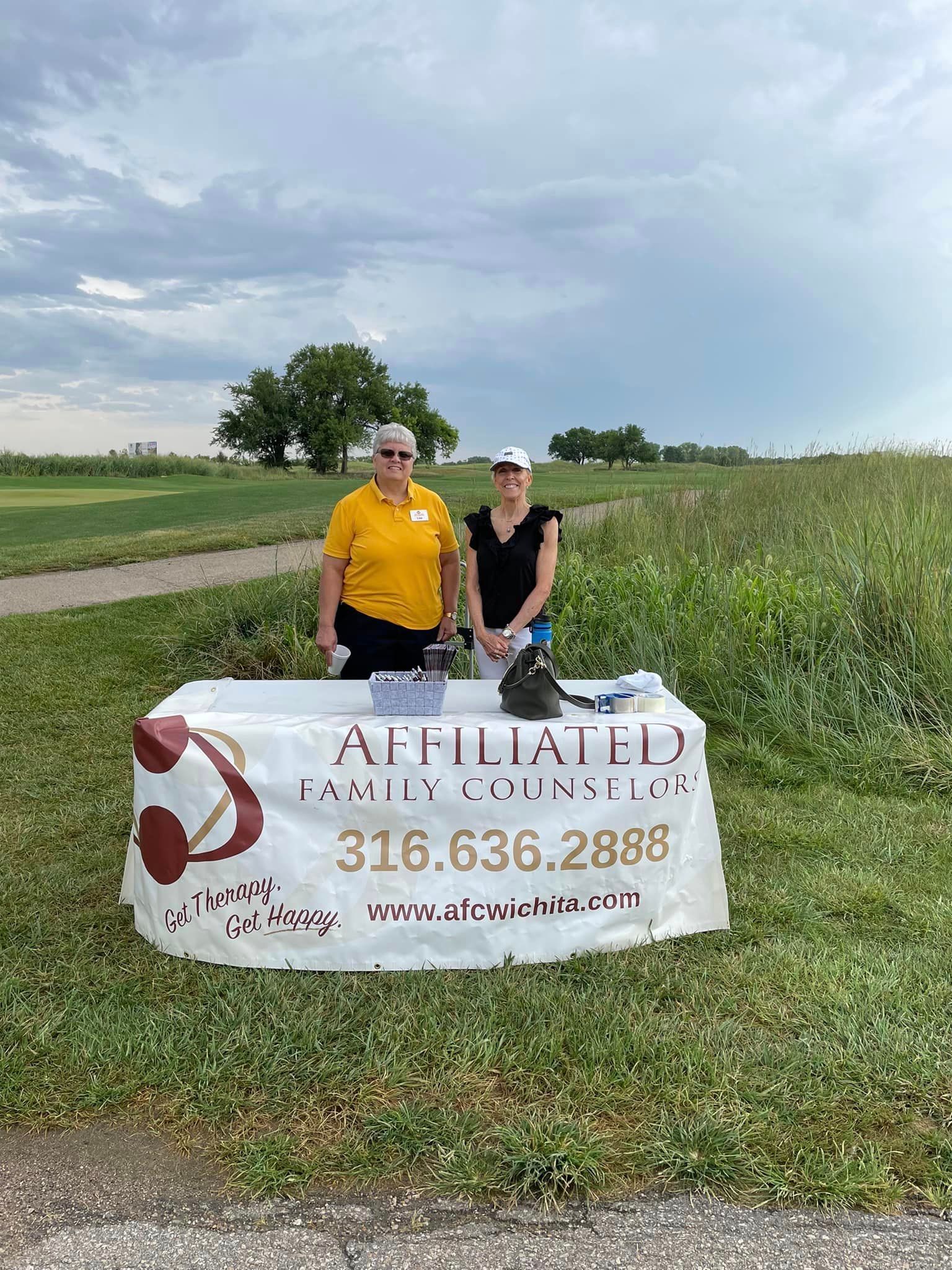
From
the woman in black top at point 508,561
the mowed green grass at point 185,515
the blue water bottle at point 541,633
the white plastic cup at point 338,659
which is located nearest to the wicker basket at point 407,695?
the blue water bottle at point 541,633

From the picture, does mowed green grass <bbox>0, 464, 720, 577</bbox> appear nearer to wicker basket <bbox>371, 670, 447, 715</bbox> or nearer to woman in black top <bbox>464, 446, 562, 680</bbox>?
woman in black top <bbox>464, 446, 562, 680</bbox>

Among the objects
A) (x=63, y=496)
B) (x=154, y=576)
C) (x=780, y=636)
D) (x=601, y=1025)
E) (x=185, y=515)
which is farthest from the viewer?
(x=63, y=496)

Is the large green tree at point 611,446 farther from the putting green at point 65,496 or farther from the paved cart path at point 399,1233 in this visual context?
the paved cart path at point 399,1233

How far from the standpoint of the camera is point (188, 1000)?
9.35 feet

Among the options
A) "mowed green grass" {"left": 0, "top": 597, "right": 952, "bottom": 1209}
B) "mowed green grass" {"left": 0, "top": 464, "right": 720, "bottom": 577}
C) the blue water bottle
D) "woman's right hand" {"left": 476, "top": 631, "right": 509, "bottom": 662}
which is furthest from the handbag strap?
"mowed green grass" {"left": 0, "top": 464, "right": 720, "bottom": 577}

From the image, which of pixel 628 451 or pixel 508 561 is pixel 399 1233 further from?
pixel 628 451

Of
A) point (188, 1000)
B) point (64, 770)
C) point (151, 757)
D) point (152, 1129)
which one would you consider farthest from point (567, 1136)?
point (64, 770)

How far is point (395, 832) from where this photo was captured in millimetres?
3029

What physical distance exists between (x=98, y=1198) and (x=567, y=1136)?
45.5 inches

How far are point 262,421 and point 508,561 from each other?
55238 millimetres

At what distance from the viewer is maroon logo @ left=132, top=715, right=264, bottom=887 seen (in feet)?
9.66

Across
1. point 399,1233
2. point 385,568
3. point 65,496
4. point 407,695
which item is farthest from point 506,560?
point 65,496

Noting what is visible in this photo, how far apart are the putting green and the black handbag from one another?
72.3ft

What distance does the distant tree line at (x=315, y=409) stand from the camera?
2195 inches
